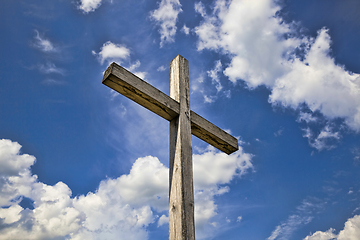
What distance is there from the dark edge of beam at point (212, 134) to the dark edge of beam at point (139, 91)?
34 centimetres

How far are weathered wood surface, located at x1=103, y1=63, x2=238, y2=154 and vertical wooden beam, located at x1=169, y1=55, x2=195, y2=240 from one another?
138 millimetres

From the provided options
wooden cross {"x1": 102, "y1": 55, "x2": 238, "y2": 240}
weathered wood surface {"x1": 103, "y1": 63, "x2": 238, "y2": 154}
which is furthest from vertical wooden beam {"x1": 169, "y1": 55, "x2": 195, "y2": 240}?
weathered wood surface {"x1": 103, "y1": 63, "x2": 238, "y2": 154}

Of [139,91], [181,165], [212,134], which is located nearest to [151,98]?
[139,91]

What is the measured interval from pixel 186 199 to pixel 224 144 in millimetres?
1294

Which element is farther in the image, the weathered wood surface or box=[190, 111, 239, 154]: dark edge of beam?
box=[190, 111, 239, 154]: dark edge of beam

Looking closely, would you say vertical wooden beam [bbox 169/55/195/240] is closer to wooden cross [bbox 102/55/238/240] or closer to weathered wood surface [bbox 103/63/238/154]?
wooden cross [bbox 102/55/238/240]

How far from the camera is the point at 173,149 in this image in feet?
9.52

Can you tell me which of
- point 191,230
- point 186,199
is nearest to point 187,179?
point 186,199

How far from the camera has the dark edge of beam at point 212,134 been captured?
10.9 ft

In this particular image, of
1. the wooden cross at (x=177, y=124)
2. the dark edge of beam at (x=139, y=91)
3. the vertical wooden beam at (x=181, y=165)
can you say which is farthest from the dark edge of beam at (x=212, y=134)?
the dark edge of beam at (x=139, y=91)

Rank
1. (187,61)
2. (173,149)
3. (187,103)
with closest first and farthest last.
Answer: (173,149), (187,103), (187,61)

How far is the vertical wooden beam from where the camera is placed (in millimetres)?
2471

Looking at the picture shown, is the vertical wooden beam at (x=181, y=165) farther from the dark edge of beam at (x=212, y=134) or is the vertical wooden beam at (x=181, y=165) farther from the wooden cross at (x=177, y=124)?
the dark edge of beam at (x=212, y=134)

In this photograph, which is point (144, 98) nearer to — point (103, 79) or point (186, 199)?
point (103, 79)
